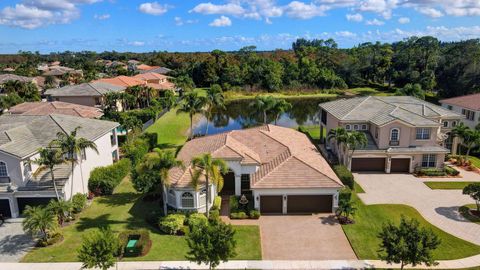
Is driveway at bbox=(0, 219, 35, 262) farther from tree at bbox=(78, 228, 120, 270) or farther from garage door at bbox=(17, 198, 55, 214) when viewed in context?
tree at bbox=(78, 228, 120, 270)

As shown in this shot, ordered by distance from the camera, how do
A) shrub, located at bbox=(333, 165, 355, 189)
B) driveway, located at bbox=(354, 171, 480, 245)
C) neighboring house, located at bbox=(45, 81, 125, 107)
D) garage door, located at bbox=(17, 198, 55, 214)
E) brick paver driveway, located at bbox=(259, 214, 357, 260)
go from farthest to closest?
neighboring house, located at bbox=(45, 81, 125, 107) < shrub, located at bbox=(333, 165, 355, 189) < garage door, located at bbox=(17, 198, 55, 214) < driveway, located at bbox=(354, 171, 480, 245) < brick paver driveway, located at bbox=(259, 214, 357, 260)

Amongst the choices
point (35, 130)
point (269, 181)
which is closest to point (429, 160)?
point (269, 181)

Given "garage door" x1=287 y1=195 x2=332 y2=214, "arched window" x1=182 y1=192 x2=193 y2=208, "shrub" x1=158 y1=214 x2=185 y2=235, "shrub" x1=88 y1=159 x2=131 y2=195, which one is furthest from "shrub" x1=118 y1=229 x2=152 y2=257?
"garage door" x1=287 y1=195 x2=332 y2=214

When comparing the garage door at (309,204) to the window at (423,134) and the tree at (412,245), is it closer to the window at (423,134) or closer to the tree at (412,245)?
the tree at (412,245)

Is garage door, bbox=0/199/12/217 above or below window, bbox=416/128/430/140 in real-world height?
below

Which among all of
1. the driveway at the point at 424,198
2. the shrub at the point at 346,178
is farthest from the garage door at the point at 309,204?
the shrub at the point at 346,178
